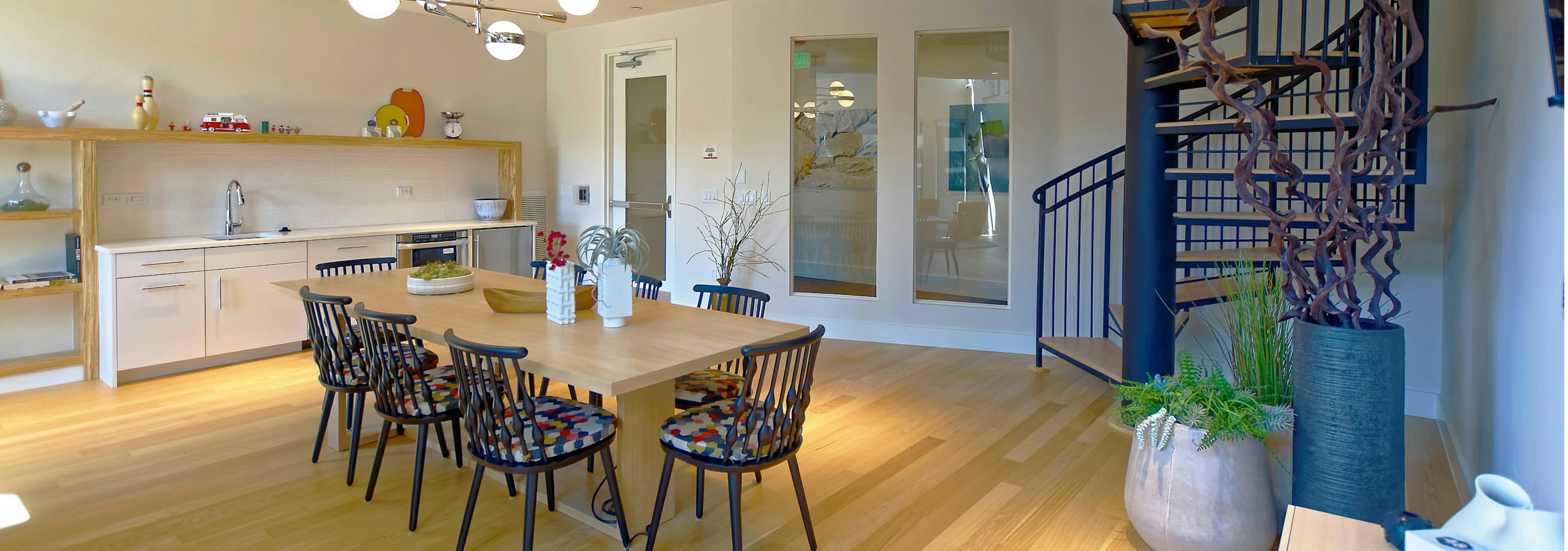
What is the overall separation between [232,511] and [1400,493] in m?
3.83

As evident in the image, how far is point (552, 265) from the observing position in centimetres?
325

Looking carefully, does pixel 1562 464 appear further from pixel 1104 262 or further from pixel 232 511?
pixel 232 511

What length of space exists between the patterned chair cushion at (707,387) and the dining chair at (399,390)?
0.80m

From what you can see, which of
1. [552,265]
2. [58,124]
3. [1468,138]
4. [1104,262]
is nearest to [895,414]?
[1104,262]

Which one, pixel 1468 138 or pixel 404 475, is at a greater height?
pixel 1468 138

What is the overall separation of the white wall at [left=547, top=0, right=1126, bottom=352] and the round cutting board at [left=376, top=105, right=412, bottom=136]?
5.11 ft

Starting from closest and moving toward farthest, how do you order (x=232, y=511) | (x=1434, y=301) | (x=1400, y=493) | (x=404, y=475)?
(x=1400, y=493), (x=232, y=511), (x=404, y=475), (x=1434, y=301)

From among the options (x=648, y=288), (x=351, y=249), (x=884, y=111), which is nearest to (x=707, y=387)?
(x=648, y=288)

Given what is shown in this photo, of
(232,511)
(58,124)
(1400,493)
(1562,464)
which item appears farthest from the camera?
(58,124)

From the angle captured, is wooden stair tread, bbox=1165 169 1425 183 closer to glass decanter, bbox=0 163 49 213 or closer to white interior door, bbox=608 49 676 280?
white interior door, bbox=608 49 676 280

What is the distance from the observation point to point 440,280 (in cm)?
393

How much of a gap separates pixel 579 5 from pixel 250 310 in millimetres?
3684

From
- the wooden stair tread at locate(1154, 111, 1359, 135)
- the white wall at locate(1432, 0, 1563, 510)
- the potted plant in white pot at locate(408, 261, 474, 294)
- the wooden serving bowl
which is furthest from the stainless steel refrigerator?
the white wall at locate(1432, 0, 1563, 510)

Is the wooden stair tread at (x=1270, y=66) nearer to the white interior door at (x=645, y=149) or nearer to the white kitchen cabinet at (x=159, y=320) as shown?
the white interior door at (x=645, y=149)
